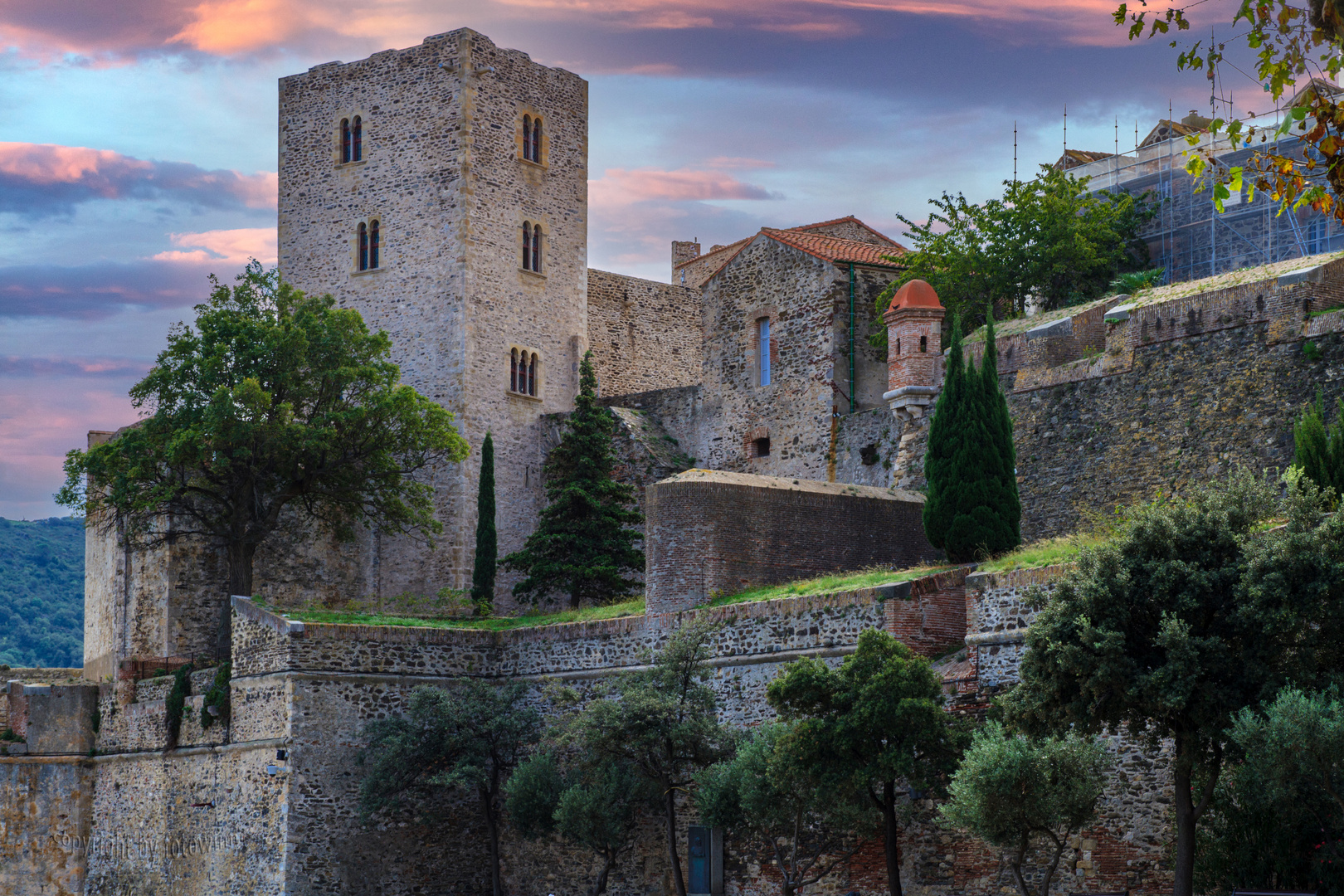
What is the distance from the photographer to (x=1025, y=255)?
Result: 1366 inches

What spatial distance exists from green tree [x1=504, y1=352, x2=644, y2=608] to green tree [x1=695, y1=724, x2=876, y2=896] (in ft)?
34.8

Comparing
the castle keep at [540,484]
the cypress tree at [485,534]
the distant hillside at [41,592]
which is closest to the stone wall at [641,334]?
the castle keep at [540,484]

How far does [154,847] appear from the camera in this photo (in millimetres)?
28172

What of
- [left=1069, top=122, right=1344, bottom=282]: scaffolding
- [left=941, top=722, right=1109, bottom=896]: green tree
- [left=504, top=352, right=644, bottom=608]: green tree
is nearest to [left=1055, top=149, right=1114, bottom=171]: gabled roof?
[left=1069, top=122, right=1344, bottom=282]: scaffolding

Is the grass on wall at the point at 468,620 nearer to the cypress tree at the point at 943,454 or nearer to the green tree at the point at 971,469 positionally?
the cypress tree at the point at 943,454

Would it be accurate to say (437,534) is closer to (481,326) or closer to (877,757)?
(481,326)

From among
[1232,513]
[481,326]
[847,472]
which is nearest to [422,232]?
[481,326]

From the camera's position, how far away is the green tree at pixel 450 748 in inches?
971

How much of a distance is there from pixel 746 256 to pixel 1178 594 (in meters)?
22.7

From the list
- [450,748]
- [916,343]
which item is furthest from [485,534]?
[916,343]

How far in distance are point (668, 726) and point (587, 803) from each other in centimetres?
179

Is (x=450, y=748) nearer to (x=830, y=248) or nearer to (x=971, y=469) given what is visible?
(x=971, y=469)

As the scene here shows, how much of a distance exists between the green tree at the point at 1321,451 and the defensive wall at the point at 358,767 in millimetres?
3804

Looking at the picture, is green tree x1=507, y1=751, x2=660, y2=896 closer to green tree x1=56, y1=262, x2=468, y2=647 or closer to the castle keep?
the castle keep
